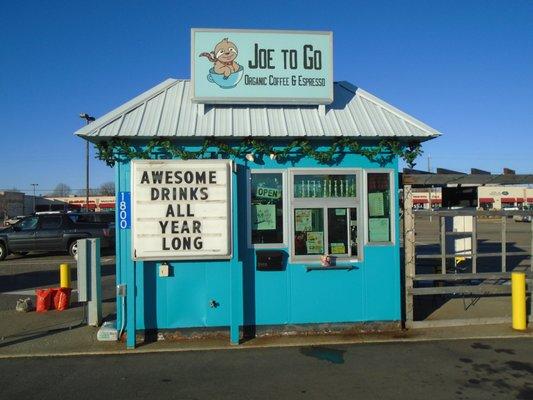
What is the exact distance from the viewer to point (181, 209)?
691cm

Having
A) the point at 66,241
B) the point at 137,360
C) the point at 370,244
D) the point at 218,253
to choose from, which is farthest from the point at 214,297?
the point at 66,241

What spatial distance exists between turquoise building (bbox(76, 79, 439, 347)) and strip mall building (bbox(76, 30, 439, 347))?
18 mm

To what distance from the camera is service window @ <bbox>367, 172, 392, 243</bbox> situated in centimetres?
738

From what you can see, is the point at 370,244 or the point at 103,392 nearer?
the point at 103,392

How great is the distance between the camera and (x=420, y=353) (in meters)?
6.34

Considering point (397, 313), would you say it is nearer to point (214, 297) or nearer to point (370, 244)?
point (370, 244)

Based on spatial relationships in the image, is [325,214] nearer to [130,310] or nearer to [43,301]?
[130,310]

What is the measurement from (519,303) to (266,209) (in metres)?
4.23

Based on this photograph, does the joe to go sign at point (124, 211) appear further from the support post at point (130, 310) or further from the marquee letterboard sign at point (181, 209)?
the support post at point (130, 310)

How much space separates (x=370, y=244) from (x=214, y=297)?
255 centimetres

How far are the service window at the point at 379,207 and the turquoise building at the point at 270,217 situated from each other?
0.02 meters

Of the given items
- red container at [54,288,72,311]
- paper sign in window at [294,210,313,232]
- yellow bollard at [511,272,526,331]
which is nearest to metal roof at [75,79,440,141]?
paper sign in window at [294,210,313,232]

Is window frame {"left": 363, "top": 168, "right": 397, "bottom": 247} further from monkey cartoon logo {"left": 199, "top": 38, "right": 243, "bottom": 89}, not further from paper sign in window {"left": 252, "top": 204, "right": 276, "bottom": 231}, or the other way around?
monkey cartoon logo {"left": 199, "top": 38, "right": 243, "bottom": 89}

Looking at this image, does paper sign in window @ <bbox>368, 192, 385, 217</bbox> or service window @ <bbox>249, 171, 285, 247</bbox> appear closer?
service window @ <bbox>249, 171, 285, 247</bbox>
